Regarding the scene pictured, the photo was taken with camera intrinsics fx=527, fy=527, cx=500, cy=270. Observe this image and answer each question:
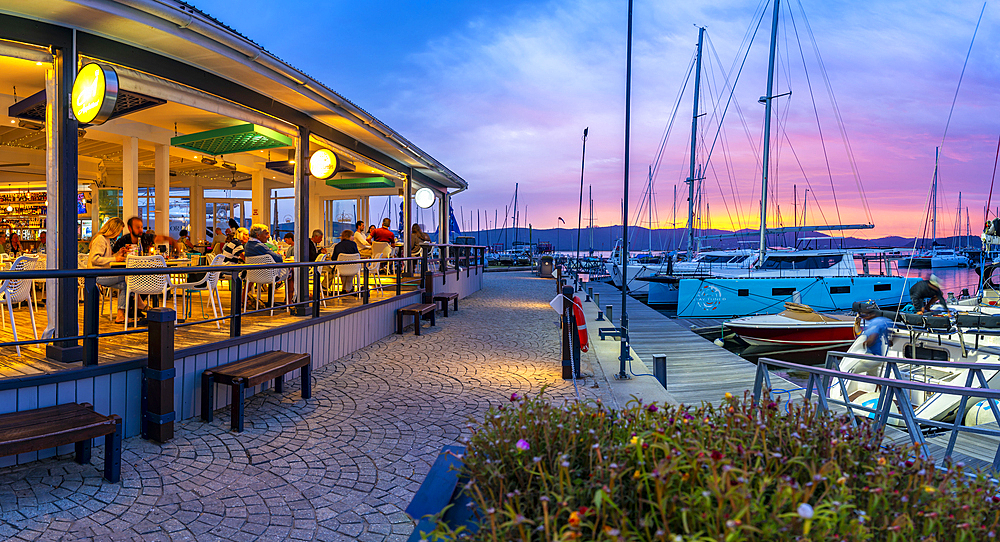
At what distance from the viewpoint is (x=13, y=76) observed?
291 inches

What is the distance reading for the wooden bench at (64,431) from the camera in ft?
10.5

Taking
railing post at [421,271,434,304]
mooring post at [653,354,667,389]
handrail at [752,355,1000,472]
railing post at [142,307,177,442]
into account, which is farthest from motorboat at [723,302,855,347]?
railing post at [142,307,177,442]

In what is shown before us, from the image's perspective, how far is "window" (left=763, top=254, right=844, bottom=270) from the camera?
83.0 ft

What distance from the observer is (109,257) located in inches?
274

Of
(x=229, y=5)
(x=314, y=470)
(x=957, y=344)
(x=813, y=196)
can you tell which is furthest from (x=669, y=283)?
(x=229, y=5)

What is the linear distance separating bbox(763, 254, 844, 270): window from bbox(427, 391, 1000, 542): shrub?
25427 millimetres

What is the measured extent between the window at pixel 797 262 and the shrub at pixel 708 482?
2543cm

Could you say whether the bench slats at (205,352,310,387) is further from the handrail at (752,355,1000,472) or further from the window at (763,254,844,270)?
the window at (763,254,844,270)

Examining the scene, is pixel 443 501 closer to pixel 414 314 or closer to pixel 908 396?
pixel 908 396

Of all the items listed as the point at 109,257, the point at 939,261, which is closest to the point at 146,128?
the point at 109,257

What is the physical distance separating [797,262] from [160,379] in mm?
27313

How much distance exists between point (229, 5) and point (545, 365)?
355ft

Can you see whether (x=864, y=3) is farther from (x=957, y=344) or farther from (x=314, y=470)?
(x=314, y=470)

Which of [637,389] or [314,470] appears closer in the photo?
[314,470]
